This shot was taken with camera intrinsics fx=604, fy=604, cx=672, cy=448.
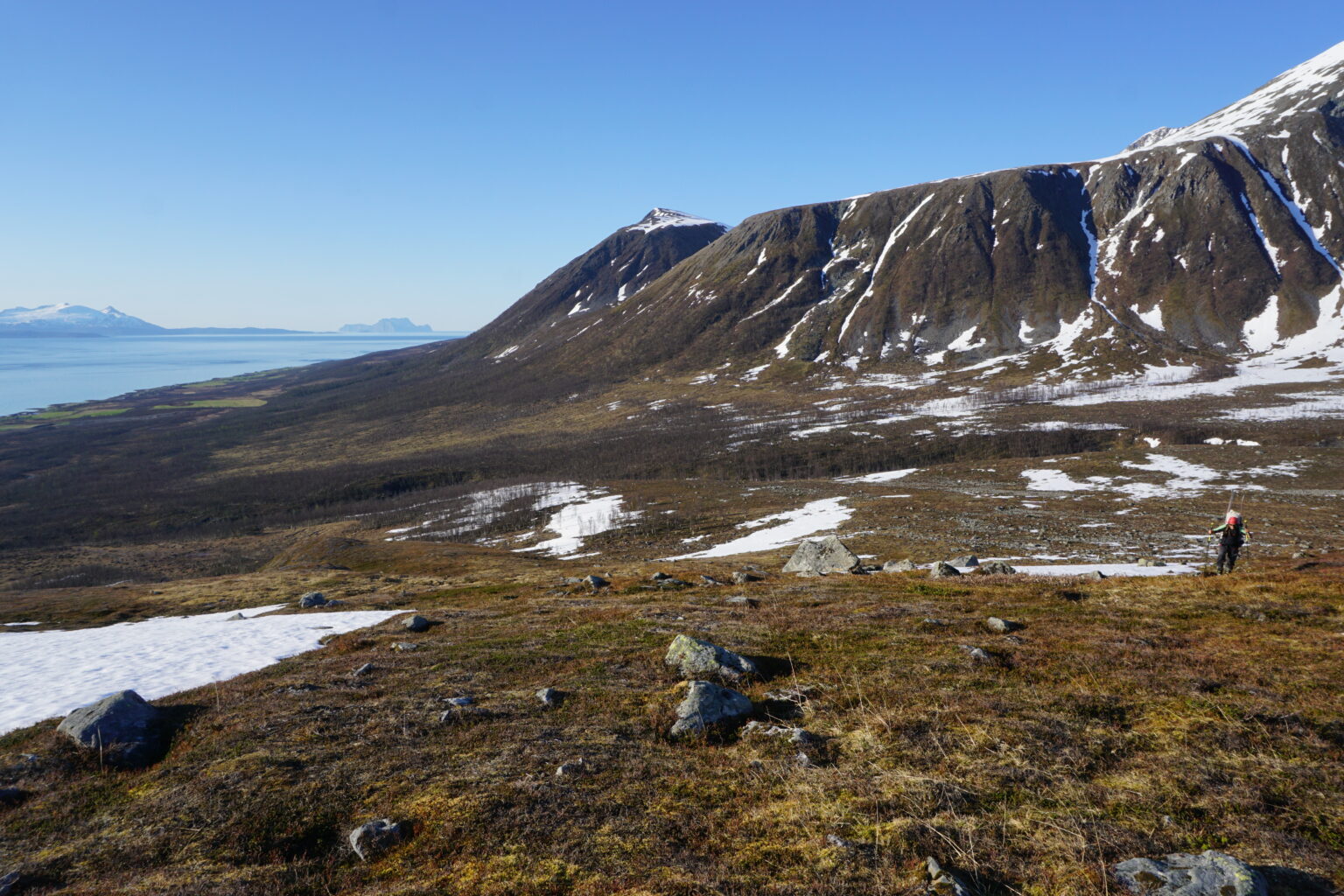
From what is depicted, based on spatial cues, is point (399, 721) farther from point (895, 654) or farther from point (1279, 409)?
point (1279, 409)

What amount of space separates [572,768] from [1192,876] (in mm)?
10166

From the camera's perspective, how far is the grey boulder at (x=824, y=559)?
4006 centimetres

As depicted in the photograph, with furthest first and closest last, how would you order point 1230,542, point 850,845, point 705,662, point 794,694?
point 1230,542 → point 705,662 → point 794,694 → point 850,845

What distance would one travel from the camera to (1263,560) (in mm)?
32312

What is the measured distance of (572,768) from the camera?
12641 mm

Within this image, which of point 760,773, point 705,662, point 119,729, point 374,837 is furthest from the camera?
point 705,662

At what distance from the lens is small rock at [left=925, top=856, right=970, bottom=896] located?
27.3 feet

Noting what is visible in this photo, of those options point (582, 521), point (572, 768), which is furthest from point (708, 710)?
point (582, 521)

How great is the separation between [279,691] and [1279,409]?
614 ft

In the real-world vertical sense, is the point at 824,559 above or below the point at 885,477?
above

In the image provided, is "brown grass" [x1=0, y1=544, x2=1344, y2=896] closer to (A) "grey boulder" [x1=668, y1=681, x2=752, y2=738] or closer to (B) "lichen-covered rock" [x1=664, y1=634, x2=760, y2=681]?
(A) "grey boulder" [x1=668, y1=681, x2=752, y2=738]

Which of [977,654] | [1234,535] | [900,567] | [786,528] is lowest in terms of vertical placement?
[786,528]

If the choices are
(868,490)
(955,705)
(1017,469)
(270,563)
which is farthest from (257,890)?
(270,563)

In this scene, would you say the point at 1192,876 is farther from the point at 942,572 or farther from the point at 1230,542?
the point at 1230,542
